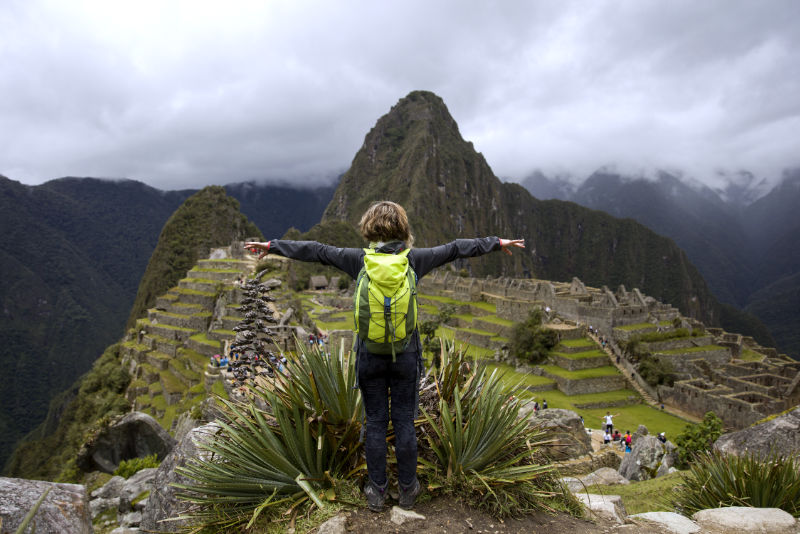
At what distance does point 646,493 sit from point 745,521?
317 centimetres

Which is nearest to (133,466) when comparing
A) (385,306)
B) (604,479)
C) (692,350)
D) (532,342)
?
(385,306)

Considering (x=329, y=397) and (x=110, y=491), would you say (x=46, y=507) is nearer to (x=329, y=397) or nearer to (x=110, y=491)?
(x=329, y=397)

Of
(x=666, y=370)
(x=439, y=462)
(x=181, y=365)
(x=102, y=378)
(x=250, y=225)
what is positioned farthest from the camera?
(x=250, y=225)

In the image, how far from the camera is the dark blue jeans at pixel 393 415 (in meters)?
2.85

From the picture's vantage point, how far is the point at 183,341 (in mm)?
27328

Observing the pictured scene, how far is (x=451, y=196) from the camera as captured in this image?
169 metres

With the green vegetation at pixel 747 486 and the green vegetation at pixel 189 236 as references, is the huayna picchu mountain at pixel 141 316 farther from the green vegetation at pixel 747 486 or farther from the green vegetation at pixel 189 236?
the green vegetation at pixel 747 486

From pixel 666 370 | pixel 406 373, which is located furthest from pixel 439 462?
pixel 666 370

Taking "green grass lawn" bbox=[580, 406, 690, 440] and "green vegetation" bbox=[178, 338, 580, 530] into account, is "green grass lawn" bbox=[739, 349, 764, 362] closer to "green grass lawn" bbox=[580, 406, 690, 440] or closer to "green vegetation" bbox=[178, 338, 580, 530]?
"green grass lawn" bbox=[580, 406, 690, 440]

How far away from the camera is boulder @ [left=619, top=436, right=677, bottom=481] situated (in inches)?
354

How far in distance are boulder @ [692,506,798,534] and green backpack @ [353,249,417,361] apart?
9.81ft

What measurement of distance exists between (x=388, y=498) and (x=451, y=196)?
169745 mm

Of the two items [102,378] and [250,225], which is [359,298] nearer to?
[102,378]

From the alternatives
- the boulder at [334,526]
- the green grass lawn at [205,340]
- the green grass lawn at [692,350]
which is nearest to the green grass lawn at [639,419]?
the green grass lawn at [692,350]
